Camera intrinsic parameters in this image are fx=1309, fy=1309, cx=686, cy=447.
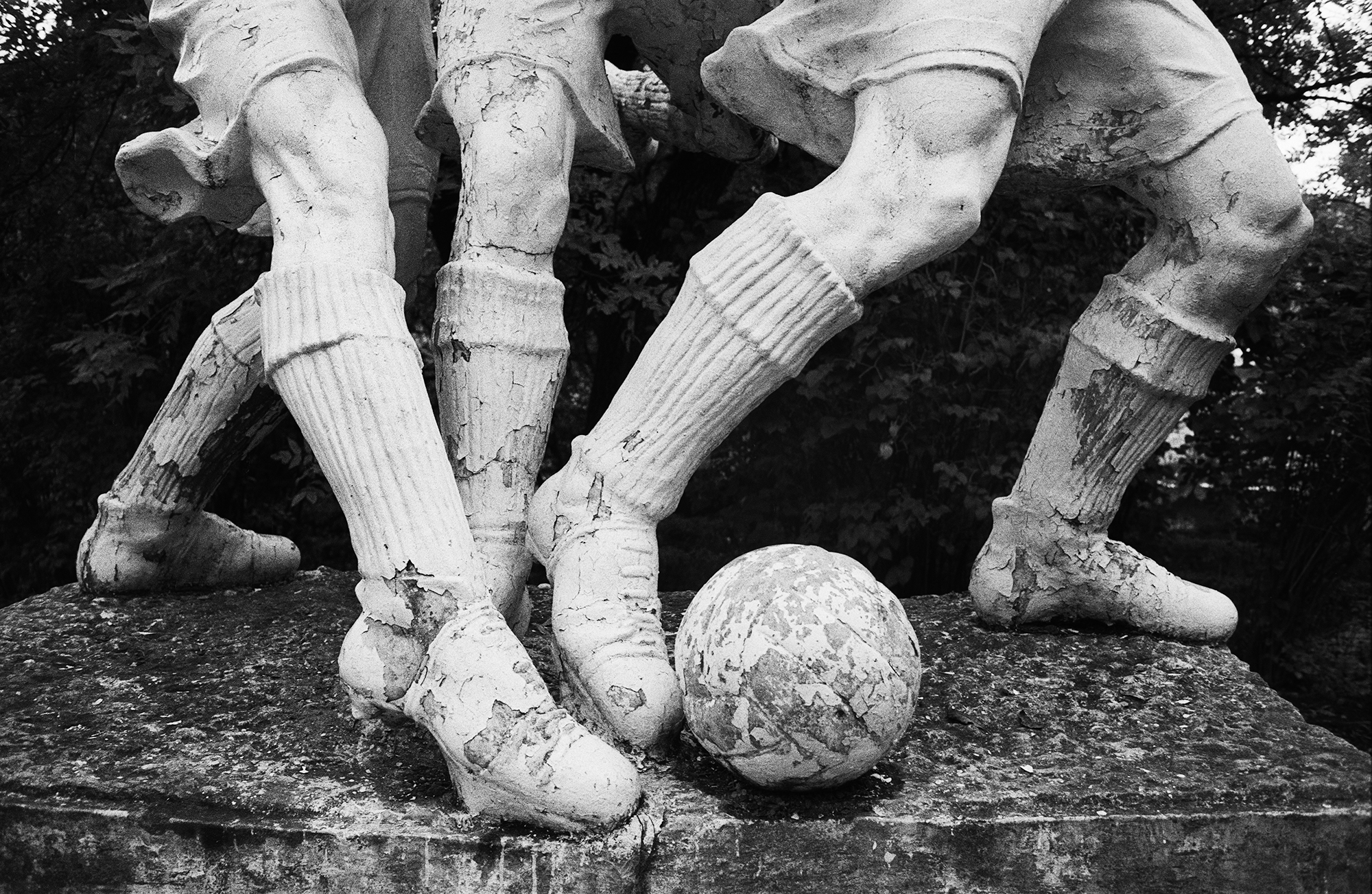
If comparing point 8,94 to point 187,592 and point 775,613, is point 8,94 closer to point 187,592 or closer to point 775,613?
point 187,592

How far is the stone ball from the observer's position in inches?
64.4

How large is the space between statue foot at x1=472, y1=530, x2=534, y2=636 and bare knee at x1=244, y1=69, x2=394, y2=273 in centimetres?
46

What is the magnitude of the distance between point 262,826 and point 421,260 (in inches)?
52.9

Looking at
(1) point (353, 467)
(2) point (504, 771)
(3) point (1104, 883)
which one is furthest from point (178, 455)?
(3) point (1104, 883)

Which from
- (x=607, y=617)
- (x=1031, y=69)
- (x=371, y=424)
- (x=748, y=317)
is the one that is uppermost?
(x=1031, y=69)

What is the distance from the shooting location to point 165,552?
9.20 feet

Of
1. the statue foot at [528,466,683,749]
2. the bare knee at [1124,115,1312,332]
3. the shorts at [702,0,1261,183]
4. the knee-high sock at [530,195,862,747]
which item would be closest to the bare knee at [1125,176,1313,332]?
the bare knee at [1124,115,1312,332]

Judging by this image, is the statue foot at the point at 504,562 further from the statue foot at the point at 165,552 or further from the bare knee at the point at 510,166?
the statue foot at the point at 165,552

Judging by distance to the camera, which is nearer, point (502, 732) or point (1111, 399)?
point (502, 732)

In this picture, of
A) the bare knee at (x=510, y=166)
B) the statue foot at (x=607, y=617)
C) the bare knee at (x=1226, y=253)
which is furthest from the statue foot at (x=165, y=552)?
the bare knee at (x=1226, y=253)

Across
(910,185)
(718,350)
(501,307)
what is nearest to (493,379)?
(501,307)

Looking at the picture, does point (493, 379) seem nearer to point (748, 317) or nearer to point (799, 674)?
point (748, 317)

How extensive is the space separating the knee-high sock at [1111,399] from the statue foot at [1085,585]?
0.14ft

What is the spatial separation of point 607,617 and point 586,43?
98cm
